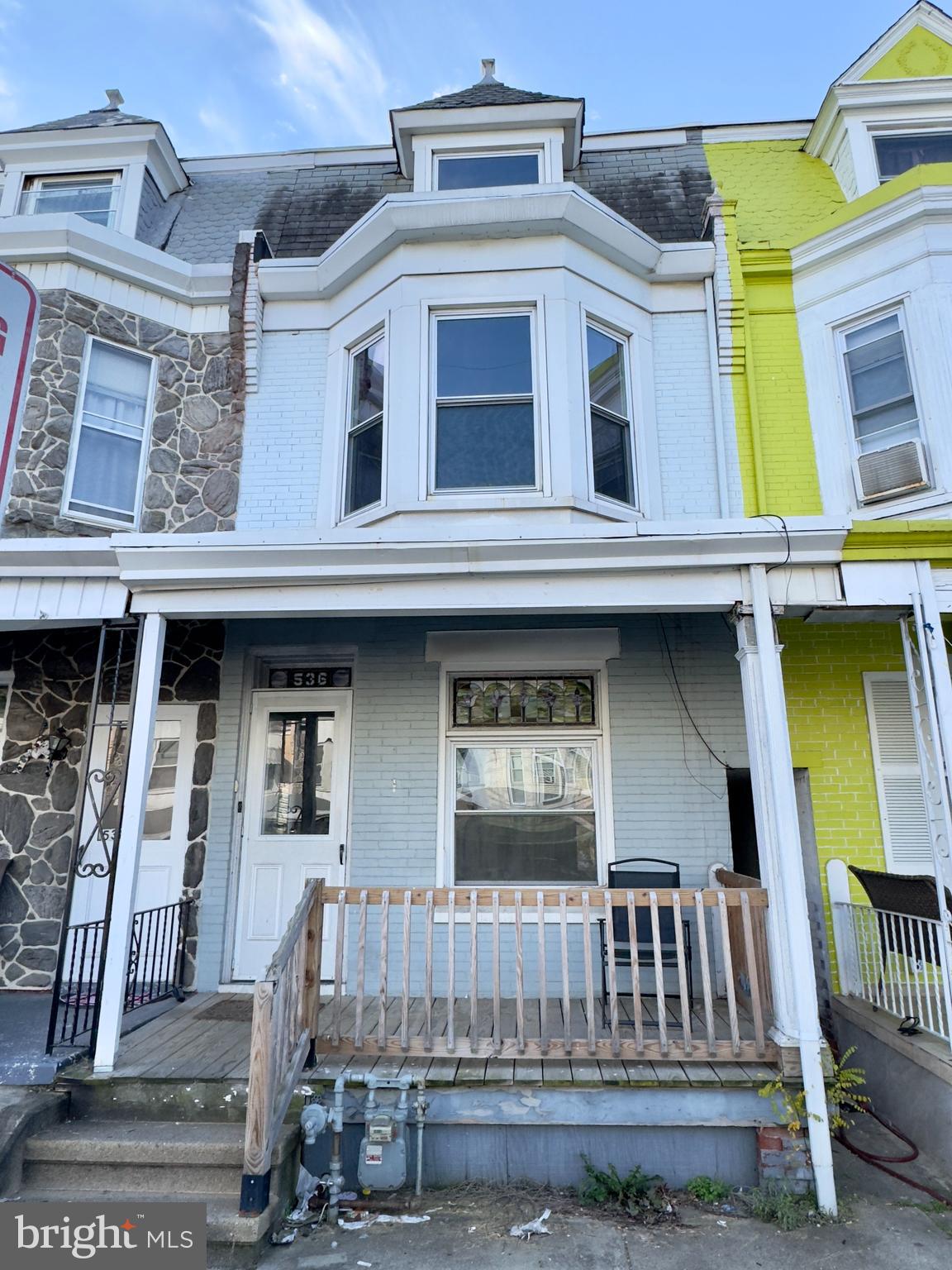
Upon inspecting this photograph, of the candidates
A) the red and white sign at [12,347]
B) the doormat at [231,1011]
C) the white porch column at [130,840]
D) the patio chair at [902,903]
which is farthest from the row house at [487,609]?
the red and white sign at [12,347]

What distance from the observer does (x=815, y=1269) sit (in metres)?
3.11

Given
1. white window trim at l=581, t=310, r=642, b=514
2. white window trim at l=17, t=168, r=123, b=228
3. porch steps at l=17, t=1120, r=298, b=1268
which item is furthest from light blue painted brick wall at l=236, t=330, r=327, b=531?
porch steps at l=17, t=1120, r=298, b=1268

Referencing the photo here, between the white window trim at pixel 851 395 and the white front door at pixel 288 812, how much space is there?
4.50m

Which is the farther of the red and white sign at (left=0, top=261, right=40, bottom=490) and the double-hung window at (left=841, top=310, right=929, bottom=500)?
the double-hung window at (left=841, top=310, right=929, bottom=500)

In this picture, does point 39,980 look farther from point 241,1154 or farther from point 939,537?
point 939,537

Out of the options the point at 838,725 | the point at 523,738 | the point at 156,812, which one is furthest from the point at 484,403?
the point at 156,812

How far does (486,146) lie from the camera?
7148mm

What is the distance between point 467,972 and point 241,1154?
2204mm

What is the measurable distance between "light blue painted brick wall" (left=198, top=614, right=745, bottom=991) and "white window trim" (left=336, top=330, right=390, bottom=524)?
2.95 feet

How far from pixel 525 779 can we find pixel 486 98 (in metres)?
6.52

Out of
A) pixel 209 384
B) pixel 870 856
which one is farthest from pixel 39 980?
pixel 870 856

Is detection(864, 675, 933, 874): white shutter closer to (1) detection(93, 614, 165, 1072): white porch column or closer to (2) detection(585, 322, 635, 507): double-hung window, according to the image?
(2) detection(585, 322, 635, 507): double-hung window

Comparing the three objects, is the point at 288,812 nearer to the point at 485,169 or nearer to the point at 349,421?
the point at 349,421

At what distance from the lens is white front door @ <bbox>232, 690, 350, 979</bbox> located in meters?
5.80
